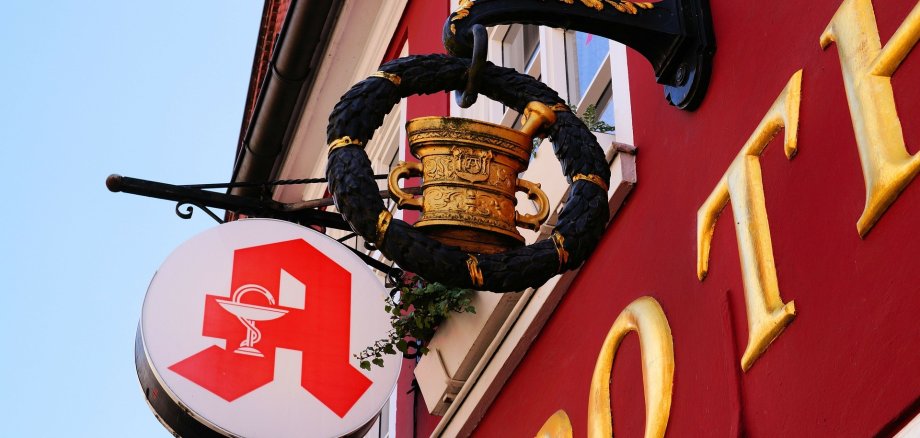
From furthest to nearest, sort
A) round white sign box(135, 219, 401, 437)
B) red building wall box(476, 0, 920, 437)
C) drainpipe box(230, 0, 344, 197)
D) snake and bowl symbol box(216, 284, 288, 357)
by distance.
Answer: drainpipe box(230, 0, 344, 197) < snake and bowl symbol box(216, 284, 288, 357) < round white sign box(135, 219, 401, 437) < red building wall box(476, 0, 920, 437)

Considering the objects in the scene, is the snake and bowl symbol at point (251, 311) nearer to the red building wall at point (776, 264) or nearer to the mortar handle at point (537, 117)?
the red building wall at point (776, 264)

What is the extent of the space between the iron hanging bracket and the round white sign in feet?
8.24

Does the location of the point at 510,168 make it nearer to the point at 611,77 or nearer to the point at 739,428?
the point at 739,428

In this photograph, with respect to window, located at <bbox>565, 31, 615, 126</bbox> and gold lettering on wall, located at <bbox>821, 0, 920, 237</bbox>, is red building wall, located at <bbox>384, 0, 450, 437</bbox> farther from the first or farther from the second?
gold lettering on wall, located at <bbox>821, 0, 920, 237</bbox>

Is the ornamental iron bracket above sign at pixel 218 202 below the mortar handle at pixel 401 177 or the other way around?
the other way around

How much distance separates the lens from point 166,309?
6.26 metres

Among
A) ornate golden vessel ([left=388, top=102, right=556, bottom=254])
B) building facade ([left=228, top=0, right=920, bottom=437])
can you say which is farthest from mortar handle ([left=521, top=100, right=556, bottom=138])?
building facade ([left=228, top=0, right=920, bottom=437])

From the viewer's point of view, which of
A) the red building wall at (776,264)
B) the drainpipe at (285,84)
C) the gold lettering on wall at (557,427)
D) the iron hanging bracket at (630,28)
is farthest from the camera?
the drainpipe at (285,84)

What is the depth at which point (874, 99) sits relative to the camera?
306cm

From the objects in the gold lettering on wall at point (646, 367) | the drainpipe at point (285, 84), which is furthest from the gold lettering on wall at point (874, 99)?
the drainpipe at point (285, 84)

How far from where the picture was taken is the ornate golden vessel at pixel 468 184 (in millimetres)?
3514

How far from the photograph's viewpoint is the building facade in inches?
116

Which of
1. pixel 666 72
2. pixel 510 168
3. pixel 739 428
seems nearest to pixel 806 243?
pixel 739 428

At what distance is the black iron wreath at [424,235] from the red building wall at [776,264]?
0.41 m
